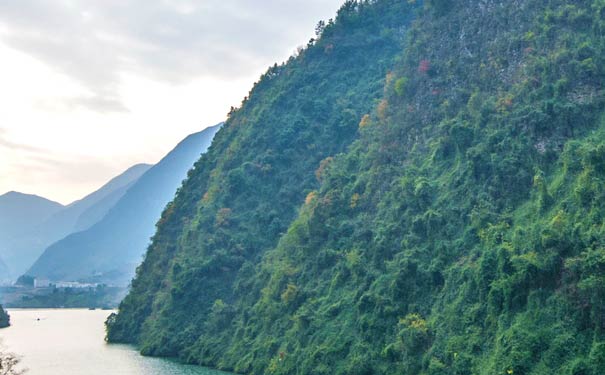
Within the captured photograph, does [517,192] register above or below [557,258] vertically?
above

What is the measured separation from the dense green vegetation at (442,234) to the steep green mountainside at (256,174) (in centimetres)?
28

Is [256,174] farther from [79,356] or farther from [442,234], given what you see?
[442,234]

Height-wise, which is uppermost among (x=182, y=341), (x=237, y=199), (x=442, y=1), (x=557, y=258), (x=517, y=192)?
(x=442, y=1)

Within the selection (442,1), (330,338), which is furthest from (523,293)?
(442,1)

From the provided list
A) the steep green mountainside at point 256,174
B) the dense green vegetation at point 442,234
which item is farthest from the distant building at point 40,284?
the dense green vegetation at point 442,234

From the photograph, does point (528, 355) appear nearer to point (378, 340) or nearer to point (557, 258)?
point (557, 258)

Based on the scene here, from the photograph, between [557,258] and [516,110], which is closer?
[557,258]

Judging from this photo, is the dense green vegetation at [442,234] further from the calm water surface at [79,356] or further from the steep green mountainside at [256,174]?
the calm water surface at [79,356]

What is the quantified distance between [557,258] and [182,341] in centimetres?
3458

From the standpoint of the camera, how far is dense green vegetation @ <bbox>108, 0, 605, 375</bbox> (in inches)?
1154

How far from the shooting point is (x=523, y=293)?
2955 cm

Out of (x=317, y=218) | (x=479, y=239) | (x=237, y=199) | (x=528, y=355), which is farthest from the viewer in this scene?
(x=237, y=199)

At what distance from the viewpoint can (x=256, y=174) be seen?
63.5 metres

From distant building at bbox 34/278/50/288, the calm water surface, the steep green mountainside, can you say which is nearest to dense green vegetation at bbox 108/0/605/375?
the steep green mountainside
